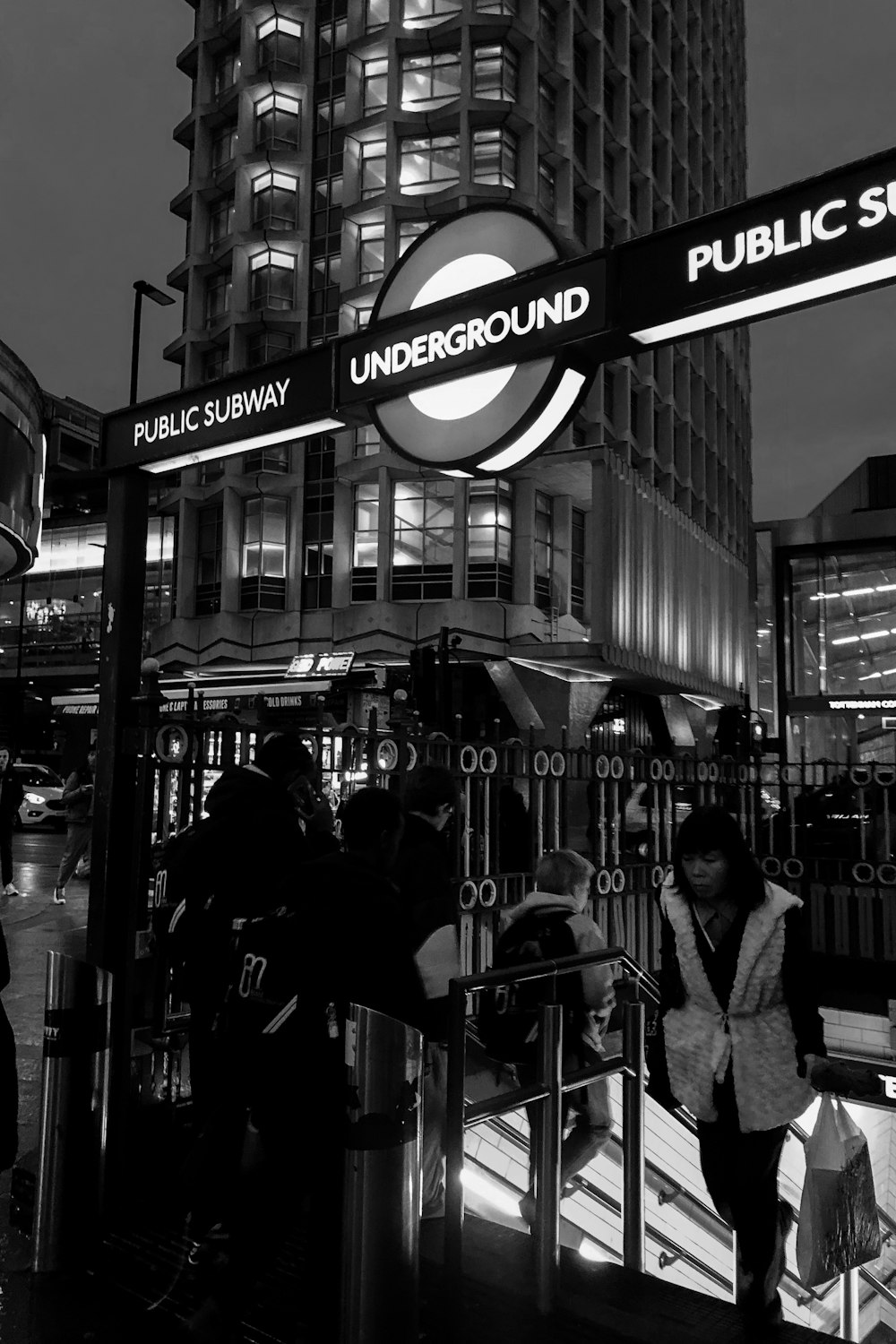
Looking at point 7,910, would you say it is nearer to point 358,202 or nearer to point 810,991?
point 810,991

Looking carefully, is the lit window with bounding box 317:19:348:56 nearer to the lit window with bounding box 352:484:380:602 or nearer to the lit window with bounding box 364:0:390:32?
the lit window with bounding box 364:0:390:32

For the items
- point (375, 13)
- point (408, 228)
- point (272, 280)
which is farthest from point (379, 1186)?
point (375, 13)

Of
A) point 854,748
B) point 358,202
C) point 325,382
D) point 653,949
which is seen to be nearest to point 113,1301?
point 325,382

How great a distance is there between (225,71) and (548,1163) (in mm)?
39424

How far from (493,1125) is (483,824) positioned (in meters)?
3.00

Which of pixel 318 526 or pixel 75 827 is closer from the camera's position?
pixel 75 827

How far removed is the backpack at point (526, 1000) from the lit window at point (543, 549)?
80.0 feet

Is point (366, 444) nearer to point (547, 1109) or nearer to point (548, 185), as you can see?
point (548, 185)

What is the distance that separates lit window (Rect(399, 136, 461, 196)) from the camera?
30.7 m

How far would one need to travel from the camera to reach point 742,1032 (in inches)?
153

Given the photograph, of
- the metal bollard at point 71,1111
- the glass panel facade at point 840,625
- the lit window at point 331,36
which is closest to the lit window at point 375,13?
the lit window at point 331,36

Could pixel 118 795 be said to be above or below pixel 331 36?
below

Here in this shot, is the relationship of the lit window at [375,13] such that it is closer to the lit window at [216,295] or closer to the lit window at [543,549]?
the lit window at [216,295]

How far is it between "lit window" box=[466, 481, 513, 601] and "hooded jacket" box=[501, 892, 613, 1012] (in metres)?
23.5
